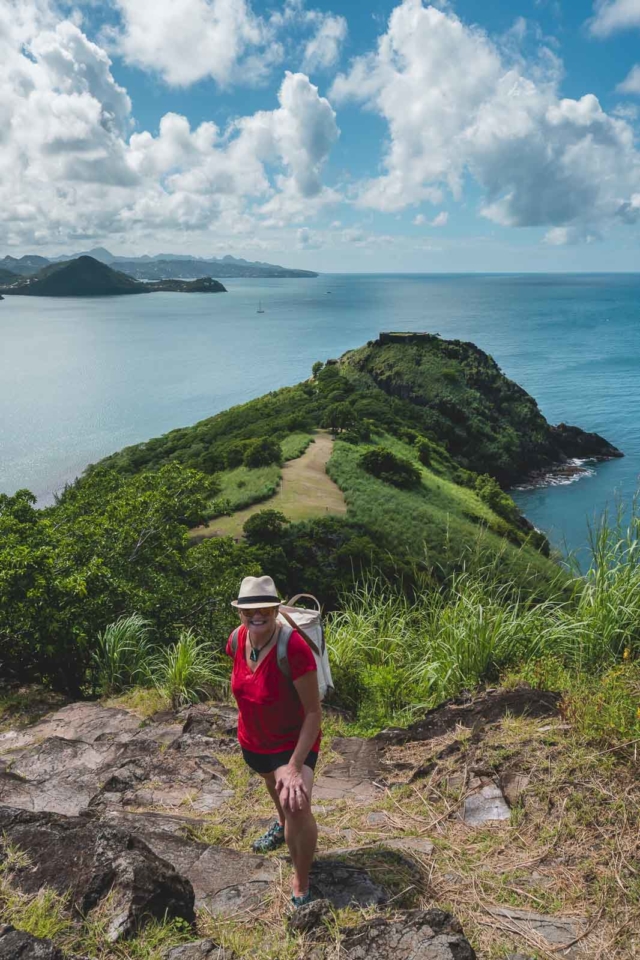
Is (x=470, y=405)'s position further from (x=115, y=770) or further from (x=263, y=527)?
(x=115, y=770)

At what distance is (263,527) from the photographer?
35.5 meters

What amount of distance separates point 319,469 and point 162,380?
63356mm

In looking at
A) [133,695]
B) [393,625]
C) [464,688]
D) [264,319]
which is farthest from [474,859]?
[264,319]

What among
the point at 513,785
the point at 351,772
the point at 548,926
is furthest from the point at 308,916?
the point at 351,772

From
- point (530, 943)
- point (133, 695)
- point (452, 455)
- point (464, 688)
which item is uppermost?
point (530, 943)

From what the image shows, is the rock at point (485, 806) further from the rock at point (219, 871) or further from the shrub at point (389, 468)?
the shrub at point (389, 468)

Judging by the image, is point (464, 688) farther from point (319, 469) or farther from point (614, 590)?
point (319, 469)

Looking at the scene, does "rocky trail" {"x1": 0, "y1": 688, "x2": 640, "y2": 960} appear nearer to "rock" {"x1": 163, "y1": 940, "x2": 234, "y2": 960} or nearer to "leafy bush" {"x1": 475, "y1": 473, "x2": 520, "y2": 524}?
"rock" {"x1": 163, "y1": 940, "x2": 234, "y2": 960}

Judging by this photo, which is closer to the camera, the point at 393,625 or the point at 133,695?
the point at 133,695

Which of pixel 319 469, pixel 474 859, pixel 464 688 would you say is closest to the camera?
pixel 474 859

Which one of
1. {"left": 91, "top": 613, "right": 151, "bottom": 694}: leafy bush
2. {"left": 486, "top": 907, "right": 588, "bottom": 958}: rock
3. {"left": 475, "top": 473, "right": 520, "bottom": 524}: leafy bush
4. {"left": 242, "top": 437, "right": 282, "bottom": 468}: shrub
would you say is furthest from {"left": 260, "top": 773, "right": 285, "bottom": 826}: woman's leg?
{"left": 475, "top": 473, "right": 520, "bottom": 524}: leafy bush

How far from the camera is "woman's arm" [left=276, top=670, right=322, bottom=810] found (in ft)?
9.60

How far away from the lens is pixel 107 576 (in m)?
8.48

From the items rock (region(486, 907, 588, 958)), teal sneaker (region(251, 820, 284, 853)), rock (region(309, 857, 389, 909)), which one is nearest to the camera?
rock (region(486, 907, 588, 958))
